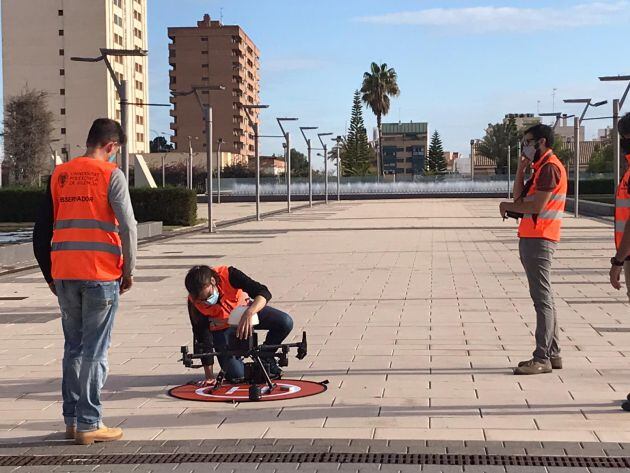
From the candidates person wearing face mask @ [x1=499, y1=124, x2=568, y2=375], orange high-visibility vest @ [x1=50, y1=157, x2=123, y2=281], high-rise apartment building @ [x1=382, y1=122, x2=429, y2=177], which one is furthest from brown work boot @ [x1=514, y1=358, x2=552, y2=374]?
high-rise apartment building @ [x1=382, y1=122, x2=429, y2=177]

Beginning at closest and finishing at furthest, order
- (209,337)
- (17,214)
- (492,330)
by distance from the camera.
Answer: (209,337) → (492,330) → (17,214)

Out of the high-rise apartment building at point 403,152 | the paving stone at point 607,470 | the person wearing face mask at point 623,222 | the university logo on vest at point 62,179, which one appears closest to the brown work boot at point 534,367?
the person wearing face mask at point 623,222

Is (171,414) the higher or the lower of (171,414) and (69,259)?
the lower

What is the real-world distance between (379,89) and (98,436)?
329ft

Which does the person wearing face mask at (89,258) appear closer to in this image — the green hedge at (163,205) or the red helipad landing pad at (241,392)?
the red helipad landing pad at (241,392)

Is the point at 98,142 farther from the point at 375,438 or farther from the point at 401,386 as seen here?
the point at 401,386

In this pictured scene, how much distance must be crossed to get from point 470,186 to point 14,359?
83969 millimetres

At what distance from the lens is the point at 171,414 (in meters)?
6.58

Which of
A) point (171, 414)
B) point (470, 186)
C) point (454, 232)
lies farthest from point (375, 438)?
point (470, 186)

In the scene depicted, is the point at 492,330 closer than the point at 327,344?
No

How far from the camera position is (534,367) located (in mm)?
7629

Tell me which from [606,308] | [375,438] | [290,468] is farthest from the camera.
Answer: [606,308]

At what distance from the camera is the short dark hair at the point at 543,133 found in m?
7.73

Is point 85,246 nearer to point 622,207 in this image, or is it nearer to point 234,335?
point 234,335
